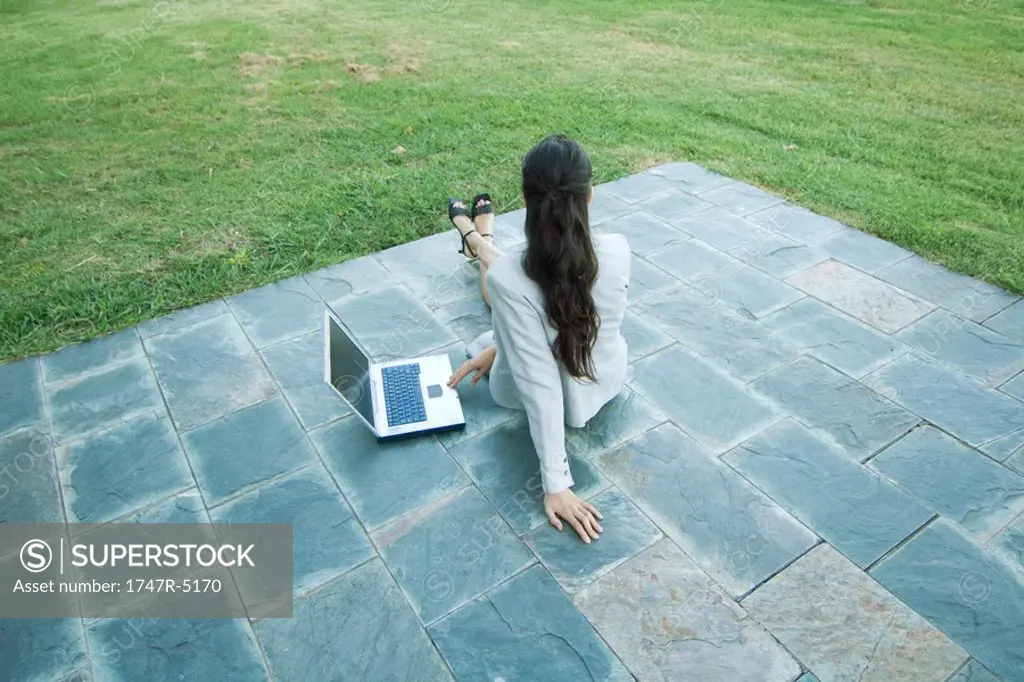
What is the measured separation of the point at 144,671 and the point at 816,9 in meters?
9.94

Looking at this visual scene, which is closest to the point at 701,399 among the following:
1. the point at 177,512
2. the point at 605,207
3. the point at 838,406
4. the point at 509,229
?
the point at 838,406

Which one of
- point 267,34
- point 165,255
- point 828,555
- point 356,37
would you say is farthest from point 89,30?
point 828,555

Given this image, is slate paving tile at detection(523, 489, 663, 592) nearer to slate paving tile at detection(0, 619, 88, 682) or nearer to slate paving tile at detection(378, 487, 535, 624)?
slate paving tile at detection(378, 487, 535, 624)

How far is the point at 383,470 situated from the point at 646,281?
1.78 metres

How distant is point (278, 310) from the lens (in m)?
3.52

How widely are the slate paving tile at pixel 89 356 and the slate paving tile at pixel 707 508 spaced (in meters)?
2.30

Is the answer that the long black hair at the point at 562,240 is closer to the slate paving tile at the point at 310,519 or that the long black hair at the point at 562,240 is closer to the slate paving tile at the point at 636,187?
the slate paving tile at the point at 310,519

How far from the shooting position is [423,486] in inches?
98.6

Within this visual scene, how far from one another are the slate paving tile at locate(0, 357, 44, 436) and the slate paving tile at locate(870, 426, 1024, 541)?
3.39 meters

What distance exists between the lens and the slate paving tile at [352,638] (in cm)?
197

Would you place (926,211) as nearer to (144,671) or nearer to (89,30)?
(144,671)

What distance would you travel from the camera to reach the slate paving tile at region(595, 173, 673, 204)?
452 cm

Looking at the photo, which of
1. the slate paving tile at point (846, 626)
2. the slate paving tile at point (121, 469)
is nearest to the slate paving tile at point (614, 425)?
the slate paving tile at point (846, 626)

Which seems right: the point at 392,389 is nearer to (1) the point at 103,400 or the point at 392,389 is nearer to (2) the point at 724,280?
(1) the point at 103,400
